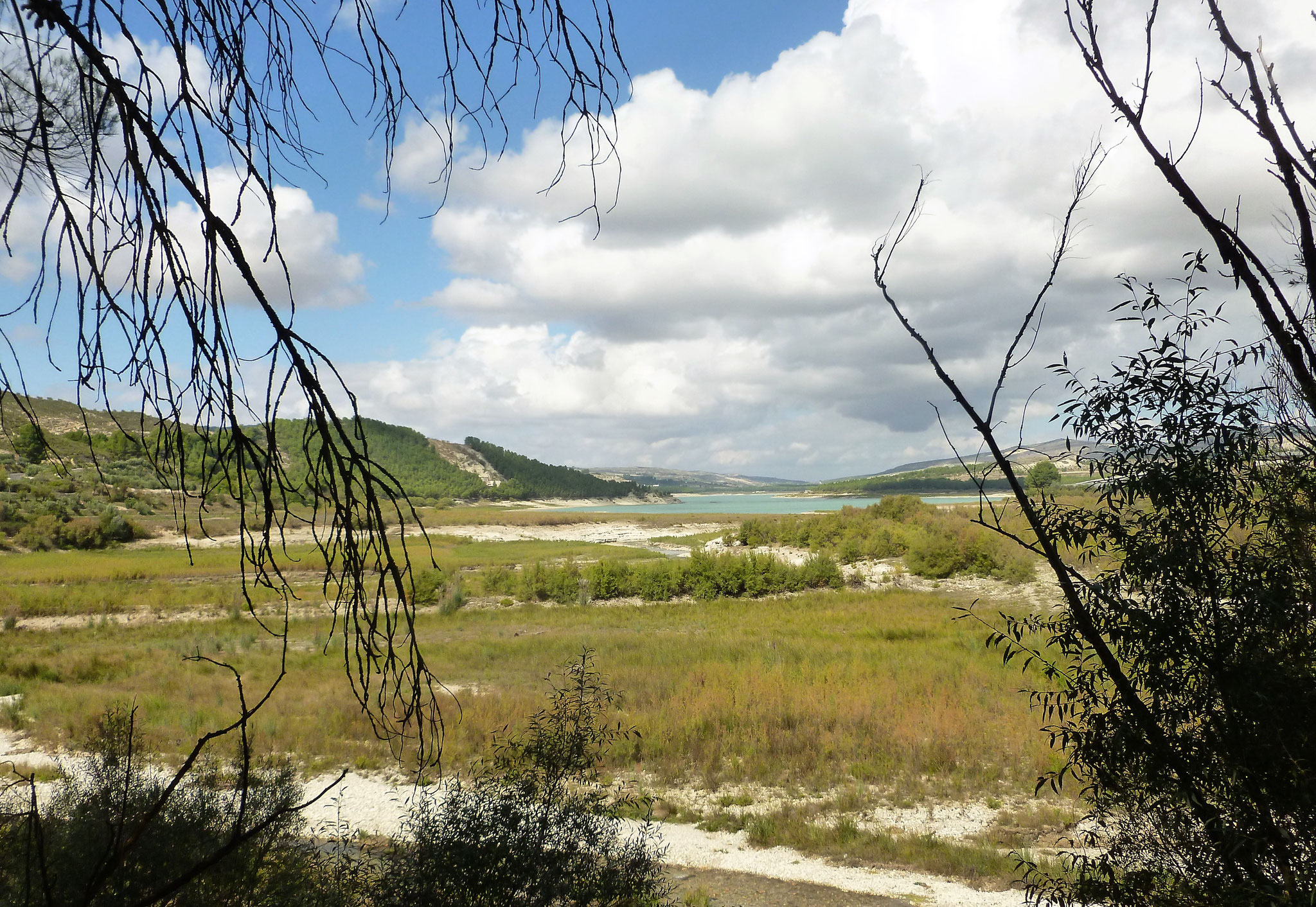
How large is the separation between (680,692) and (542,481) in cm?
11909

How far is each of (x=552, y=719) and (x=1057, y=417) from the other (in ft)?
15.9

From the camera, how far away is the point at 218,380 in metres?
1.12

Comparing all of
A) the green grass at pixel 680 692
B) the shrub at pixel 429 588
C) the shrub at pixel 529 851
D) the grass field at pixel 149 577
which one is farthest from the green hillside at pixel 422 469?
the shrub at pixel 529 851

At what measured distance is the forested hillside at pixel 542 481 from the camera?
121m

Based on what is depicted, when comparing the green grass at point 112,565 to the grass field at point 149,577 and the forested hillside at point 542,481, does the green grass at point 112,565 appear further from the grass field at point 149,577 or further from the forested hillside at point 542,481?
the forested hillside at point 542,481

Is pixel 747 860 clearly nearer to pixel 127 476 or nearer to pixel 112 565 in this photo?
pixel 112 565

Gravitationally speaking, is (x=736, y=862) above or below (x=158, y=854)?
below

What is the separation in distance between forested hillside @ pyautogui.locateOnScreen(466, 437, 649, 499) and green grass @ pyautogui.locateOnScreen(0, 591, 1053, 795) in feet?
315

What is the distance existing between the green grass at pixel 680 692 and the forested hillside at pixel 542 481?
9605cm

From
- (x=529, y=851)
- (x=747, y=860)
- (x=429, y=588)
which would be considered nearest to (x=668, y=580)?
(x=429, y=588)

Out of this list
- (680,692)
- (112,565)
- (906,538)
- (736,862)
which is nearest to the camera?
(736,862)

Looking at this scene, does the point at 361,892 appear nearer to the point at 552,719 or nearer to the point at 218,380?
the point at 552,719

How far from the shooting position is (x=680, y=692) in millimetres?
12914

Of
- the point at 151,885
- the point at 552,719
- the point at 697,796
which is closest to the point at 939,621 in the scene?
the point at 697,796
